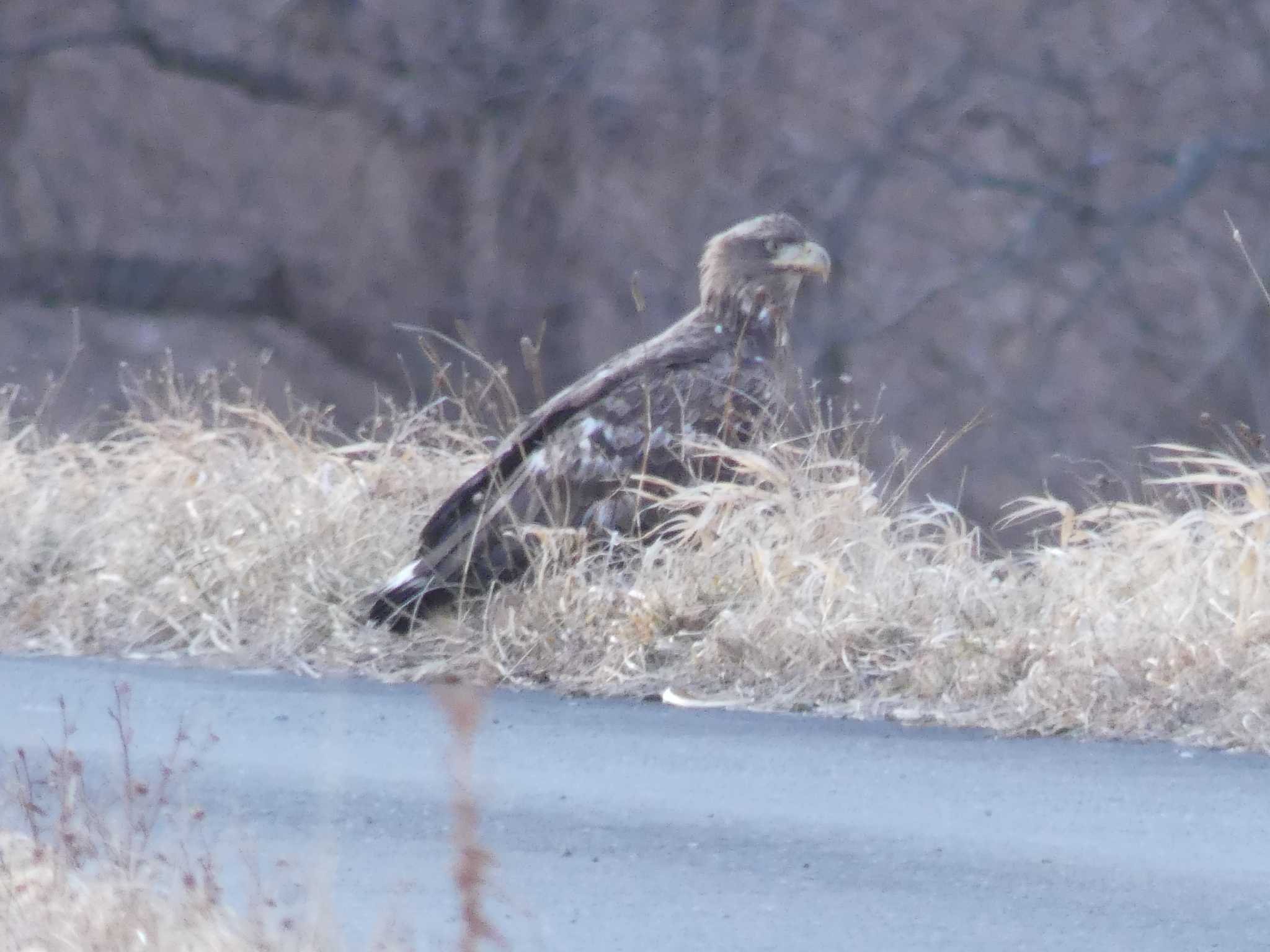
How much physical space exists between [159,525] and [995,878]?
427cm

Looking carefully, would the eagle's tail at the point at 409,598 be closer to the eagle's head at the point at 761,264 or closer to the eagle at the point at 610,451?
the eagle at the point at 610,451

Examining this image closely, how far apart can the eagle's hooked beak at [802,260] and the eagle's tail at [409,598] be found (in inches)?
68.4

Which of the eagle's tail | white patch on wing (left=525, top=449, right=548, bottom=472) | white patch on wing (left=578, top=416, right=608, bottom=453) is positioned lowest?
the eagle's tail

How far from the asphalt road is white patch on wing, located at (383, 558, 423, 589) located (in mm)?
671

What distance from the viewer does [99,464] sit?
8672mm

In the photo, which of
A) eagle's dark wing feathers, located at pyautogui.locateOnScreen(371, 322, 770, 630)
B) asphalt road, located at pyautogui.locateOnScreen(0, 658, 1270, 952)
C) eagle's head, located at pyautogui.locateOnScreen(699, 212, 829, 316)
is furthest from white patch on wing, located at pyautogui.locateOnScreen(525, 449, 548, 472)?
asphalt road, located at pyautogui.locateOnScreen(0, 658, 1270, 952)

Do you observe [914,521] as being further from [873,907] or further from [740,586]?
[873,907]

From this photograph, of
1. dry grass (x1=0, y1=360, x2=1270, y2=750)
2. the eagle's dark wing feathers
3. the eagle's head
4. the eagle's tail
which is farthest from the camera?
the eagle's head

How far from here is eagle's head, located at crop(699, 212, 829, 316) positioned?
7.39 metres

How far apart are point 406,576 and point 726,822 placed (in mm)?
2373

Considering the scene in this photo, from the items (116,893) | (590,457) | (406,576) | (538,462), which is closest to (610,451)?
(590,457)

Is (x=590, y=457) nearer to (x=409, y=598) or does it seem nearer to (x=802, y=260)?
(x=409, y=598)

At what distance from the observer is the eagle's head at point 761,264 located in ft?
24.2

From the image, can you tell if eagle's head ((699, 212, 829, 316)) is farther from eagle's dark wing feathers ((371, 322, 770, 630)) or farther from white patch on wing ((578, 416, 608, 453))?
white patch on wing ((578, 416, 608, 453))
